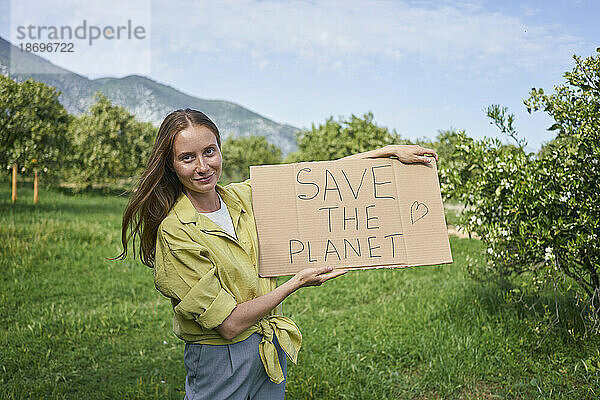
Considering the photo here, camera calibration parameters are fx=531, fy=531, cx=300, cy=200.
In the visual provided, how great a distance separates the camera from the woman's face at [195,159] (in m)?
2.23

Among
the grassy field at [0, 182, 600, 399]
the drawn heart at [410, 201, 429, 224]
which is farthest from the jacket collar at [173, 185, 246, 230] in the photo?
the grassy field at [0, 182, 600, 399]

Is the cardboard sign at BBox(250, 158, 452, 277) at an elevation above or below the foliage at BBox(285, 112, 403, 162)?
below

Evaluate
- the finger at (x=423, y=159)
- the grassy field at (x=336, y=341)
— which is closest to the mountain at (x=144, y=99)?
the grassy field at (x=336, y=341)

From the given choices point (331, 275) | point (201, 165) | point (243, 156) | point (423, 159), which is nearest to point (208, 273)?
point (201, 165)

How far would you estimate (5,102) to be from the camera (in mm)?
12797

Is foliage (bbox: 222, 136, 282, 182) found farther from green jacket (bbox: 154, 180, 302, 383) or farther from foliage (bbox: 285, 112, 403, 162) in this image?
green jacket (bbox: 154, 180, 302, 383)

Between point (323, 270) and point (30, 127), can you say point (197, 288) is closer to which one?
point (323, 270)

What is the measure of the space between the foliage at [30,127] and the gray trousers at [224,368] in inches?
484

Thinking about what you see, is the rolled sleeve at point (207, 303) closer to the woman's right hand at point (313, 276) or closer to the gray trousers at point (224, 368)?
the gray trousers at point (224, 368)

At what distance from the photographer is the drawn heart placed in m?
2.61

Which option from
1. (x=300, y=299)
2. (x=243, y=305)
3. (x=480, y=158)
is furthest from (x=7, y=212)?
(x=243, y=305)

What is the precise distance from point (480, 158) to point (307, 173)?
2831 millimetres

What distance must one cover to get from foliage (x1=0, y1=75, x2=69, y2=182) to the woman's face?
1221 cm

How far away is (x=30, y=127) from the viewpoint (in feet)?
44.0
